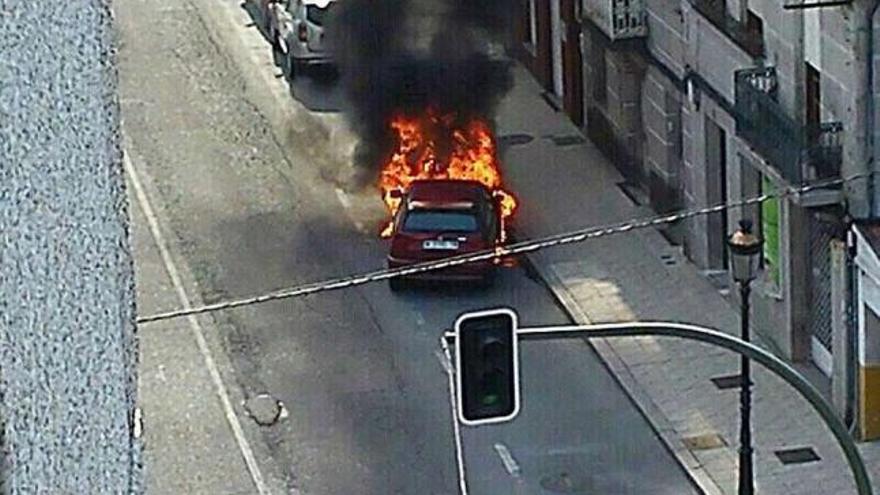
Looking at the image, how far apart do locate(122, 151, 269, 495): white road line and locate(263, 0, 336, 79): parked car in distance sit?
4206 mm

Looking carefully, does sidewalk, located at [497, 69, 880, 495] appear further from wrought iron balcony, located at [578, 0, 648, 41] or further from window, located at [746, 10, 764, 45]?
window, located at [746, 10, 764, 45]

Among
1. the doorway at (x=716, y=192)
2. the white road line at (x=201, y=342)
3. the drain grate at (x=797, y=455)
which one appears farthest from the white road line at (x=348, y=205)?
the drain grate at (x=797, y=455)

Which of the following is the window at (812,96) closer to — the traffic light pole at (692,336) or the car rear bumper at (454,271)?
the car rear bumper at (454,271)

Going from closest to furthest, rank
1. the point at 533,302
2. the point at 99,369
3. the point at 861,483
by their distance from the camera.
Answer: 1. the point at 99,369
2. the point at 861,483
3. the point at 533,302

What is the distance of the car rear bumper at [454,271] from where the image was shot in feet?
94.4

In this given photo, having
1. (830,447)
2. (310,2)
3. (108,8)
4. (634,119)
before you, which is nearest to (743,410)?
(830,447)

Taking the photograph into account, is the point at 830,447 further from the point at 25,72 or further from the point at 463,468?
the point at 25,72

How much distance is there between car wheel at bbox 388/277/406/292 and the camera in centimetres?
2909

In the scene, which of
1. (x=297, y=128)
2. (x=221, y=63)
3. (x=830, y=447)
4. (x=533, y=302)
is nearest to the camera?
(x=830, y=447)

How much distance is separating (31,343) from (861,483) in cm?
901

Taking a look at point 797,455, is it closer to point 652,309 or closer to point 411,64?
point 652,309

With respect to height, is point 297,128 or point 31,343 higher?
point 31,343

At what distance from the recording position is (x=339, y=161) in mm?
34125

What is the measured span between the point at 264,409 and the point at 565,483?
3915mm
